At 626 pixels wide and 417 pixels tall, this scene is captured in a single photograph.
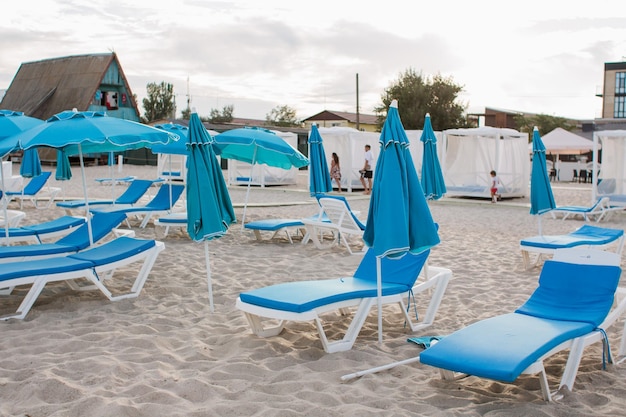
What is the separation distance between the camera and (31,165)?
13281 mm

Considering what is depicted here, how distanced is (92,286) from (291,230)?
16.8 feet

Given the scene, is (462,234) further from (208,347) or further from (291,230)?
(208,347)

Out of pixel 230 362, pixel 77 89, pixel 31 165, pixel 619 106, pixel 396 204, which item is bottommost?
pixel 230 362

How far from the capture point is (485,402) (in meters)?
3.60

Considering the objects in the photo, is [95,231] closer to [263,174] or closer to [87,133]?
[87,133]

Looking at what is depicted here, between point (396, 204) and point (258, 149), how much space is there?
7018 mm

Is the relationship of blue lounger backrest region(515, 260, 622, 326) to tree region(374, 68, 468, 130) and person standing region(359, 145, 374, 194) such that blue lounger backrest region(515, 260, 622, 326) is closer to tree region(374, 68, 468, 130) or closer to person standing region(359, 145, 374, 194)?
person standing region(359, 145, 374, 194)

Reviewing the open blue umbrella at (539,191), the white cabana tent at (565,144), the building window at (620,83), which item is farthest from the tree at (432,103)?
the open blue umbrella at (539,191)

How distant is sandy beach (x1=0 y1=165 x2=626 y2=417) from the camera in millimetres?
3510

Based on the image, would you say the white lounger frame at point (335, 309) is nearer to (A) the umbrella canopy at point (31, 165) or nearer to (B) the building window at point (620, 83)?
(A) the umbrella canopy at point (31, 165)

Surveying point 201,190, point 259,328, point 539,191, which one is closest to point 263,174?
point 539,191

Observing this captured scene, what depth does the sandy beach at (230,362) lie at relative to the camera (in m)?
3.51

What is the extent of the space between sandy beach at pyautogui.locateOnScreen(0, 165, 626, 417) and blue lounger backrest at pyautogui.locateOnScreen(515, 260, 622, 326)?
358 mm

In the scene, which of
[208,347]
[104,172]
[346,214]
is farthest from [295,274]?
[104,172]
